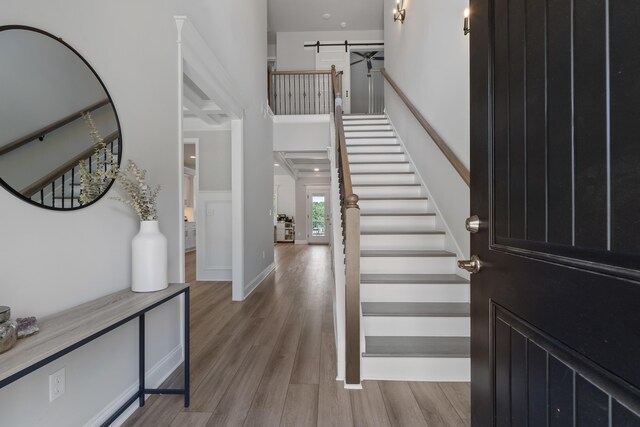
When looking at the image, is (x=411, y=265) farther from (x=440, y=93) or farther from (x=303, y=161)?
(x=303, y=161)

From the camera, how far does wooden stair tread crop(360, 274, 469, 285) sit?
2572 mm

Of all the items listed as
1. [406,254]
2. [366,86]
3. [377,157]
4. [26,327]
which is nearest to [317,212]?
[366,86]

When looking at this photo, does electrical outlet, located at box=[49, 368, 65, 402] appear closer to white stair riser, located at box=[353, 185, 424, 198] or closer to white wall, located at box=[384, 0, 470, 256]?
white wall, located at box=[384, 0, 470, 256]

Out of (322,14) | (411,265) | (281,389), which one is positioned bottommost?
(281,389)

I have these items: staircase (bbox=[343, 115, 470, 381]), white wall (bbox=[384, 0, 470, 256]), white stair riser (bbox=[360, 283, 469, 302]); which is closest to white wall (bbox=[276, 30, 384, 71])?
white wall (bbox=[384, 0, 470, 256])

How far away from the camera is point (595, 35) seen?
1.88ft

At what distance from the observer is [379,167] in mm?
4414

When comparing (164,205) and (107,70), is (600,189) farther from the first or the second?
(164,205)

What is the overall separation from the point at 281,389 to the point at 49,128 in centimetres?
180

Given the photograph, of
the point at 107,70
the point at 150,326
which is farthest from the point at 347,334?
the point at 107,70

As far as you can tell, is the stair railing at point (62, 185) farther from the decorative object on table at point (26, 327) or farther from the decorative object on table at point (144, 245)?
the decorative object on table at point (26, 327)

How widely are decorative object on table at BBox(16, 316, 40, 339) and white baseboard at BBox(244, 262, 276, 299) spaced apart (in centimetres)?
299

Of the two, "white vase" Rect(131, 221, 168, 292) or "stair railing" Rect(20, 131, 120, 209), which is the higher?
"stair railing" Rect(20, 131, 120, 209)

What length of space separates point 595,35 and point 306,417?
1904 millimetres
